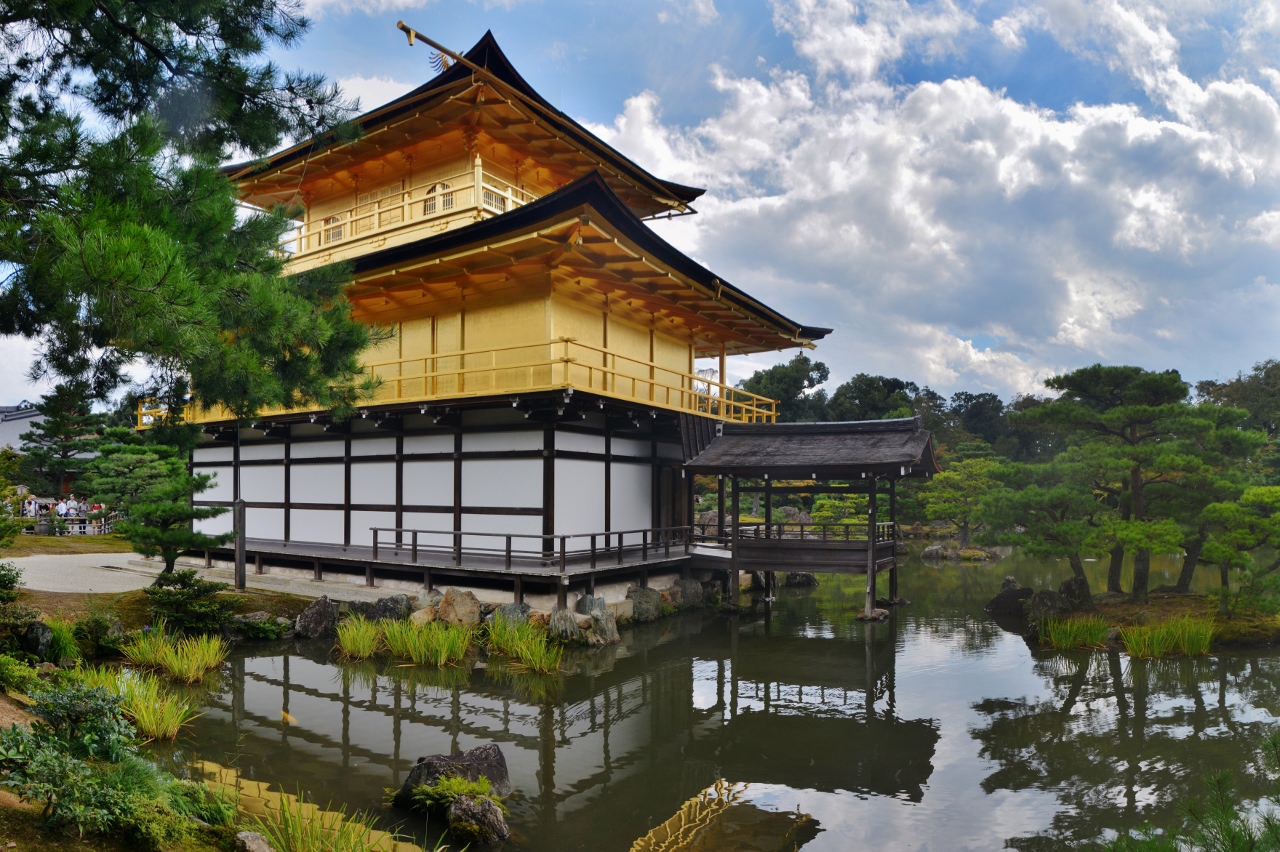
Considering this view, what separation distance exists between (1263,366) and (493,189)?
134 ft

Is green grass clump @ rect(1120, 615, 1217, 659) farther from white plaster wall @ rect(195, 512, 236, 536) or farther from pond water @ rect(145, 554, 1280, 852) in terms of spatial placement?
white plaster wall @ rect(195, 512, 236, 536)

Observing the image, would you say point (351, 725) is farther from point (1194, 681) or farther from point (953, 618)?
point (953, 618)

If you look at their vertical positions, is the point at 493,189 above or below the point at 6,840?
above

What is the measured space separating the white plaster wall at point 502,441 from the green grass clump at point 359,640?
15.5 feet

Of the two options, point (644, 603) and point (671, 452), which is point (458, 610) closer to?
point (644, 603)

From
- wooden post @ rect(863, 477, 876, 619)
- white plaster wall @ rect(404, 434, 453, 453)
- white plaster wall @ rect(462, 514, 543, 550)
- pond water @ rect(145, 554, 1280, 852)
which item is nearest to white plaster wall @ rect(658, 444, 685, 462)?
white plaster wall @ rect(462, 514, 543, 550)

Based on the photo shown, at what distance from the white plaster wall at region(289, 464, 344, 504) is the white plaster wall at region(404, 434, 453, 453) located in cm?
273

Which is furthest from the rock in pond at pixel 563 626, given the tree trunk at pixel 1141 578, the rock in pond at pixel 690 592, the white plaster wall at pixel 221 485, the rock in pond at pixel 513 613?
the white plaster wall at pixel 221 485

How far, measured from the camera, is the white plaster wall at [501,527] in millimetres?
15688

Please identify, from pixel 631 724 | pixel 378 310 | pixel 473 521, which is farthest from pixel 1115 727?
pixel 378 310

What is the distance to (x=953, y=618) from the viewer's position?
16.8 meters

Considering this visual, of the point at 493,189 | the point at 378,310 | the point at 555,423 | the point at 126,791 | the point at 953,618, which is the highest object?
the point at 493,189

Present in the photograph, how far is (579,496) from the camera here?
16266 mm

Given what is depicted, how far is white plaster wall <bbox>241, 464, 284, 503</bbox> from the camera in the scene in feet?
67.4
